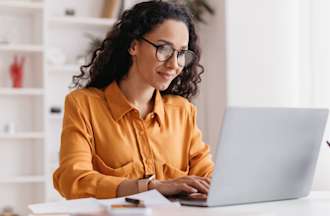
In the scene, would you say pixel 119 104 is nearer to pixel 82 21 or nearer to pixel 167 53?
pixel 167 53

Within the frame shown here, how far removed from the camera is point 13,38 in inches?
168

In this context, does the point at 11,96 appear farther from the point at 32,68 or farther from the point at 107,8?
the point at 107,8

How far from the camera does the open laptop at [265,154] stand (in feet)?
4.78

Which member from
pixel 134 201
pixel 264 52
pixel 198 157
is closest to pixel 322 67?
pixel 264 52

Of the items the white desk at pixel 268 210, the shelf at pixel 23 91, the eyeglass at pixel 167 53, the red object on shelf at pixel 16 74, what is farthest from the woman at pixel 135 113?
the red object on shelf at pixel 16 74

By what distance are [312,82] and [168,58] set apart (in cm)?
175

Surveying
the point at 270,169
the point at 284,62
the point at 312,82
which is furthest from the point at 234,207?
the point at 284,62

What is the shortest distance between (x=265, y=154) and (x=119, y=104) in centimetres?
57

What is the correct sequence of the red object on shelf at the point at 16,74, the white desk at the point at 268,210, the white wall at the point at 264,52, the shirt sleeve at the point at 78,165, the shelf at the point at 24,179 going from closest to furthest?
1. the white desk at the point at 268,210
2. the shirt sleeve at the point at 78,165
3. the white wall at the point at 264,52
4. the shelf at the point at 24,179
5. the red object on shelf at the point at 16,74

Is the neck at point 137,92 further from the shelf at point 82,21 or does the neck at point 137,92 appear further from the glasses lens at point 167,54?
the shelf at point 82,21

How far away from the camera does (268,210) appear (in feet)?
4.87

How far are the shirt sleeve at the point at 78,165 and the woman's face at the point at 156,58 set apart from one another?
0.24 meters

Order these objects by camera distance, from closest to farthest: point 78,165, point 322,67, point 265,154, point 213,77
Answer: point 265,154 < point 78,165 < point 322,67 < point 213,77

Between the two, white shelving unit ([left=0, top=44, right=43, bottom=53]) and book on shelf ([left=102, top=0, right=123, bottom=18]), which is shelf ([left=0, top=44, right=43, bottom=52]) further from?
book on shelf ([left=102, top=0, right=123, bottom=18])
